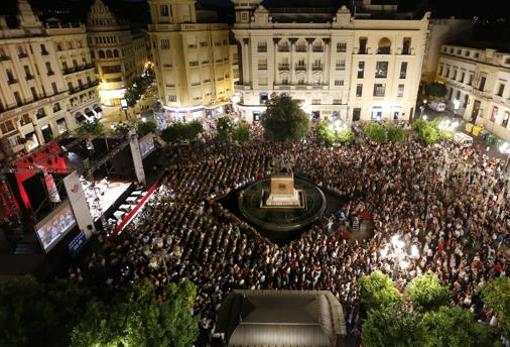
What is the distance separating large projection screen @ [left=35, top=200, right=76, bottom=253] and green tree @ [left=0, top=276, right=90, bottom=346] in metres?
8.28

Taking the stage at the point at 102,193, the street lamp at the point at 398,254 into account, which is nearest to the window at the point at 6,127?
the stage at the point at 102,193

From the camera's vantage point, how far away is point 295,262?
74.1 feet

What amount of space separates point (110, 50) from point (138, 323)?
62.8 m

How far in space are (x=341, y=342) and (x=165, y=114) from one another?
5107 centimetres

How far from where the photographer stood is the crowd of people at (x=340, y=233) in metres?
21.2

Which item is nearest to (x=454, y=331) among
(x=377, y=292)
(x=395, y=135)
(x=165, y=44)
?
(x=377, y=292)

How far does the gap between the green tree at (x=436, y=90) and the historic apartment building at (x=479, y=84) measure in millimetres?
1308

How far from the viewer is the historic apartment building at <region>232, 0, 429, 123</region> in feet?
167

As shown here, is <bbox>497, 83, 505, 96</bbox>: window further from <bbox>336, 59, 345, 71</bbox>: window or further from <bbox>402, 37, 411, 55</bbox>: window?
<bbox>336, 59, 345, 71</bbox>: window

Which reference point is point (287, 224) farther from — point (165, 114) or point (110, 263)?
point (165, 114)

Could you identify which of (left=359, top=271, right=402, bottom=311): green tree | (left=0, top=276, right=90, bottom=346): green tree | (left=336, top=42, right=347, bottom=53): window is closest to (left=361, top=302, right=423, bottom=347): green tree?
(left=359, top=271, right=402, bottom=311): green tree

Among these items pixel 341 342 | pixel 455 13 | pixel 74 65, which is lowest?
pixel 341 342

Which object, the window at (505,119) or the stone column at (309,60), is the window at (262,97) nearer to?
the stone column at (309,60)

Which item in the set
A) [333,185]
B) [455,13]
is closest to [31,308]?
[333,185]
